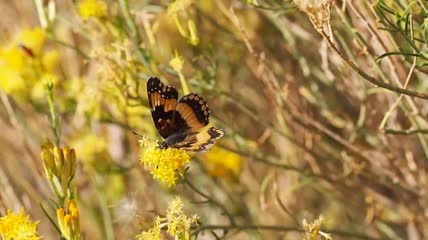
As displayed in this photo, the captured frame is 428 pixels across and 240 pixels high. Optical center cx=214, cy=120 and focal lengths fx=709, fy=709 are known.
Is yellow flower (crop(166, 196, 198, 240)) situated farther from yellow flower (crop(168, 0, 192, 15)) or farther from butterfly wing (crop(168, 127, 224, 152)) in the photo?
yellow flower (crop(168, 0, 192, 15))

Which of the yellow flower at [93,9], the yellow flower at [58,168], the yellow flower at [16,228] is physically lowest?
the yellow flower at [16,228]

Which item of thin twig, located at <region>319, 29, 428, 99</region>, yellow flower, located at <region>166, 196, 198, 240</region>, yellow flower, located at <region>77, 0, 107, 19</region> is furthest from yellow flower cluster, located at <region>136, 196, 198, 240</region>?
yellow flower, located at <region>77, 0, 107, 19</region>

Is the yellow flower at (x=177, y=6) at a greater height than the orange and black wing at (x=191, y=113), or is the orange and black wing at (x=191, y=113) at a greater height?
the yellow flower at (x=177, y=6)

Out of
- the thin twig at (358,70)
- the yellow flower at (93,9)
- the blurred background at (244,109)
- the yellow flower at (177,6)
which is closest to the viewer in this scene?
the thin twig at (358,70)

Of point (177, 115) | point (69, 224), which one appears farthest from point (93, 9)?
point (69, 224)

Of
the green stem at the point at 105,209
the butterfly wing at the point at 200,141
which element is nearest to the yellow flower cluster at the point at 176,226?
the butterfly wing at the point at 200,141

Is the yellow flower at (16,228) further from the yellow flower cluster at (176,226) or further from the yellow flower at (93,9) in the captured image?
the yellow flower at (93,9)

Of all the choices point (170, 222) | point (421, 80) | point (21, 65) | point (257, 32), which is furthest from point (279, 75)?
point (170, 222)

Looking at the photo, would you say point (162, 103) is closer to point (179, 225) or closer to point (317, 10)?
point (179, 225)
